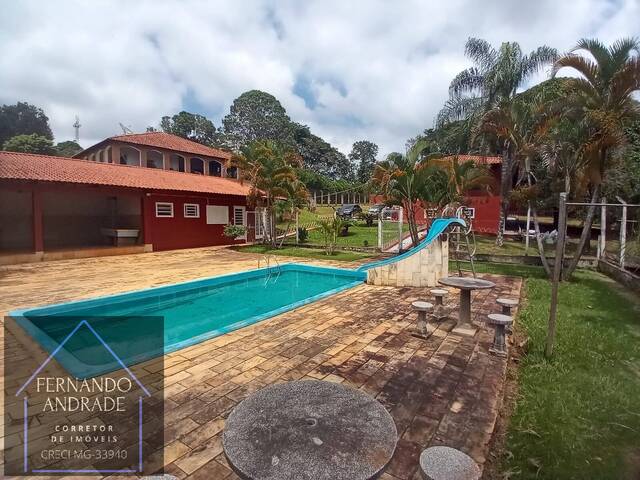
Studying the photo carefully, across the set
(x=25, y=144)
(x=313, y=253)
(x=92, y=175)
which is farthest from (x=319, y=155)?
(x=313, y=253)

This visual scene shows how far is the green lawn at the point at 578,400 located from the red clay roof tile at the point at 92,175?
16.1 m

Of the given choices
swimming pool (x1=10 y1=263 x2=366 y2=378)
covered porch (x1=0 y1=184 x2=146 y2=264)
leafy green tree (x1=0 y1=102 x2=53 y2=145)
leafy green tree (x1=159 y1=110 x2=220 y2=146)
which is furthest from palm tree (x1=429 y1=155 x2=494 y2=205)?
leafy green tree (x1=0 y1=102 x2=53 y2=145)

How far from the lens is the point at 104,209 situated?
19906mm

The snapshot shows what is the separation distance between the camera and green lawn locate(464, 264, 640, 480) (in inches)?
102

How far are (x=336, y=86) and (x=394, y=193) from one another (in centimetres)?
1548

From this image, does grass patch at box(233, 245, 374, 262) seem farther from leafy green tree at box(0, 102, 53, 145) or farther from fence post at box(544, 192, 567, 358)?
leafy green tree at box(0, 102, 53, 145)

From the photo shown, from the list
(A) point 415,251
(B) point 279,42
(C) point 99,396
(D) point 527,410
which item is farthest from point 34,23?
(D) point 527,410

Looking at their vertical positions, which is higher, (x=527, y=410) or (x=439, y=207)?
(x=439, y=207)

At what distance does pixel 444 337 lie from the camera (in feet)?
16.4

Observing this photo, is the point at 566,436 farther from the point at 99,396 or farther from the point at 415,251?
the point at 415,251

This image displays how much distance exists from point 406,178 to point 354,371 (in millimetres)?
9119

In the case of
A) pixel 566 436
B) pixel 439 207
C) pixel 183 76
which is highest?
pixel 183 76

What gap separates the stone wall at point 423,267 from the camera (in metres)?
8.50

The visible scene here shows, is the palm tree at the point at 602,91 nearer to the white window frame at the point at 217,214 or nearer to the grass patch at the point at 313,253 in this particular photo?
the grass patch at the point at 313,253
